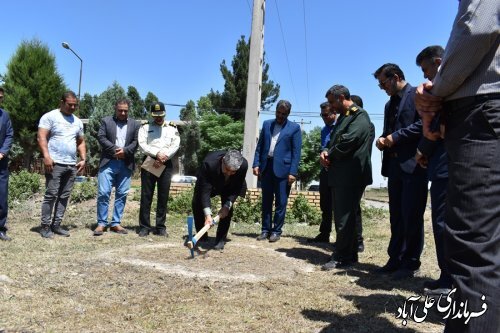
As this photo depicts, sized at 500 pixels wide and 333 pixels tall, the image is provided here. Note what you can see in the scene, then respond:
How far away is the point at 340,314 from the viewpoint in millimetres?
3137

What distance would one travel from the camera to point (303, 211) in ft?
29.3

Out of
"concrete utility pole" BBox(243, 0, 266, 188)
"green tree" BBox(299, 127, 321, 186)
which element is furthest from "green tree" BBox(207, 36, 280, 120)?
"concrete utility pole" BBox(243, 0, 266, 188)

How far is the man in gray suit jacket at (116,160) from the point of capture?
6258 millimetres

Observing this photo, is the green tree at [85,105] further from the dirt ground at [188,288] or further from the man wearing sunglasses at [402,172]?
the man wearing sunglasses at [402,172]

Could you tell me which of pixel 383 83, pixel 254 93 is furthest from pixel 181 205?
pixel 383 83

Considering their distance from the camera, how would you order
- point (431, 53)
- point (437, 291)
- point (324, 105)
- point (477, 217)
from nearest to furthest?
1. point (477, 217)
2. point (437, 291)
3. point (431, 53)
4. point (324, 105)

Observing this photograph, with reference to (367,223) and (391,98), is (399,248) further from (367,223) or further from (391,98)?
(367,223)

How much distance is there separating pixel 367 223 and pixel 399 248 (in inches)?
180

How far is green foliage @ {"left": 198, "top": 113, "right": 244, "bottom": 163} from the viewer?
33281 mm

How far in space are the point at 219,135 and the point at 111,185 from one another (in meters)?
27.1

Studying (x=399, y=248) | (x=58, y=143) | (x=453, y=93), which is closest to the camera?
(x=453, y=93)

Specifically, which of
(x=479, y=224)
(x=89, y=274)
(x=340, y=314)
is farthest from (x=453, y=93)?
(x=89, y=274)

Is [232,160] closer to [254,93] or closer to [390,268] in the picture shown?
[390,268]

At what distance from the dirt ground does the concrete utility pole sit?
5.07 metres
